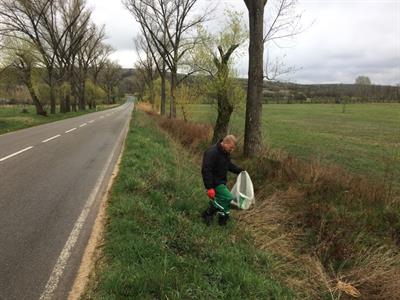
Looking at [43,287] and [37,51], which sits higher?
[37,51]

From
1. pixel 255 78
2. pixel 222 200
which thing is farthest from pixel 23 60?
pixel 222 200

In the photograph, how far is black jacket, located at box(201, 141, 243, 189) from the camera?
18.3 ft

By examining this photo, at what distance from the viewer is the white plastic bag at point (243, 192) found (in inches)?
236

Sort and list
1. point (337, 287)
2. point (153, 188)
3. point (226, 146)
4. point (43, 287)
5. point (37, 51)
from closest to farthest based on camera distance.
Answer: point (43, 287), point (337, 287), point (226, 146), point (153, 188), point (37, 51)

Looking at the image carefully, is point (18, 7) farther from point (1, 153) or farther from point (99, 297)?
point (99, 297)

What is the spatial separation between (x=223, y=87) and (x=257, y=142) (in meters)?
6.43

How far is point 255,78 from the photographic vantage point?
32.8 feet

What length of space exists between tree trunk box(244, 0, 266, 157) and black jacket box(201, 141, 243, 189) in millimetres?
4700

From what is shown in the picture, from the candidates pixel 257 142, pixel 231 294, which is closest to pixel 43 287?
pixel 231 294

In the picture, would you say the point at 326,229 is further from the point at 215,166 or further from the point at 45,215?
the point at 45,215

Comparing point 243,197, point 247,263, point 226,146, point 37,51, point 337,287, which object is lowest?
point 337,287

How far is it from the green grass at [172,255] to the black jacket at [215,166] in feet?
2.55

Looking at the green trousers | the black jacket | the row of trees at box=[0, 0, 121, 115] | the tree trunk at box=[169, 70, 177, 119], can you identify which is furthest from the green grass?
the row of trees at box=[0, 0, 121, 115]

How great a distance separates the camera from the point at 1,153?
456 inches
